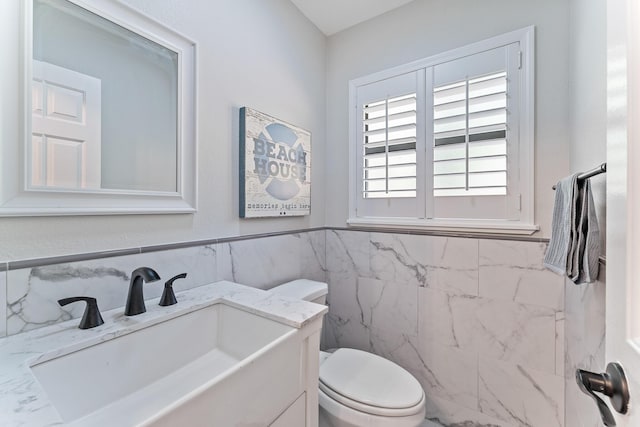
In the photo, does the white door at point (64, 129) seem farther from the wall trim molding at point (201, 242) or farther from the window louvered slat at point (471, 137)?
the window louvered slat at point (471, 137)

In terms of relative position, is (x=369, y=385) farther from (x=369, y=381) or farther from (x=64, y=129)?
(x=64, y=129)

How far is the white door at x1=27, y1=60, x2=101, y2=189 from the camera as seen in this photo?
0.81 meters

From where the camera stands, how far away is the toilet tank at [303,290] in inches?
57.9

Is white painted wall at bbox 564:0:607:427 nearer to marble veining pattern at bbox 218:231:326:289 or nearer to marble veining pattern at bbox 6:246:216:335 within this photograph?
marble veining pattern at bbox 218:231:326:289

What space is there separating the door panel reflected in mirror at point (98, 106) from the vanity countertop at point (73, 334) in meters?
0.42

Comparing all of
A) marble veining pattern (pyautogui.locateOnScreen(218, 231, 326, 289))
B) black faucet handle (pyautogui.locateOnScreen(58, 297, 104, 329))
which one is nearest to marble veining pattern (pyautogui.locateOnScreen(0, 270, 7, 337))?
black faucet handle (pyautogui.locateOnScreen(58, 297, 104, 329))

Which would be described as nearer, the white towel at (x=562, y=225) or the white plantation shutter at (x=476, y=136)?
the white towel at (x=562, y=225)

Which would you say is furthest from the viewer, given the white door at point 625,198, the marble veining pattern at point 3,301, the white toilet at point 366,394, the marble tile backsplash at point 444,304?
the white toilet at point 366,394

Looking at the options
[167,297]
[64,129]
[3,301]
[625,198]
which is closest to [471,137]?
[625,198]

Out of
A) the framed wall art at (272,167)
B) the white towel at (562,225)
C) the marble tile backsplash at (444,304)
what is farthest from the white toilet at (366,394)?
the white towel at (562,225)

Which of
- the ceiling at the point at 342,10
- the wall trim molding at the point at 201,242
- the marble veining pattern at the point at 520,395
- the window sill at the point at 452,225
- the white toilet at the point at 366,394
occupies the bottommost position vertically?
the marble veining pattern at the point at 520,395

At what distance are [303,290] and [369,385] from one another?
540mm

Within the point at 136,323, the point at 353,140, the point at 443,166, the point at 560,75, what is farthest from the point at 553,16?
the point at 136,323

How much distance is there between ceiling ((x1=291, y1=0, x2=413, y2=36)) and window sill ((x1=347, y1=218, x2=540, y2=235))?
1.31m
